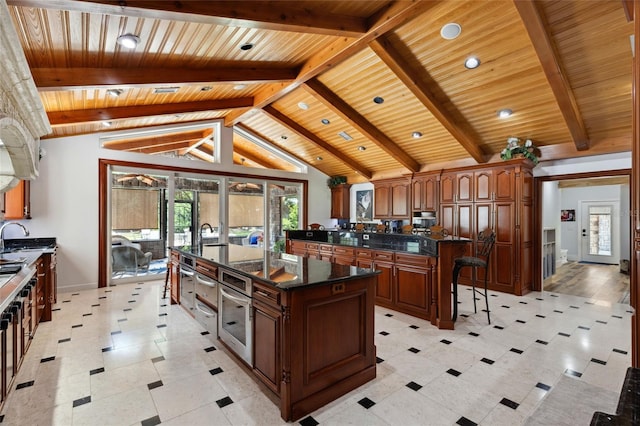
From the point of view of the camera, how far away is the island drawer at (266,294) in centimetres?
206

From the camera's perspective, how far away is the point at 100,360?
2.79m

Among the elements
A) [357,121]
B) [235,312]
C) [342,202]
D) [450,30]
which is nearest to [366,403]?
[235,312]

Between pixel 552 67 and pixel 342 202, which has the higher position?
pixel 552 67

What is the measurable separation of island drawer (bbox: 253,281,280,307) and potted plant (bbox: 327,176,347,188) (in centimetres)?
682

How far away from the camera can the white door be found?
28.8 ft

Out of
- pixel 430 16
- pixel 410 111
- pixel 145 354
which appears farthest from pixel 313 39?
pixel 145 354

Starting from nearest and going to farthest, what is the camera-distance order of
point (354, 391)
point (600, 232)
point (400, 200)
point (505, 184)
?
point (354, 391)
point (505, 184)
point (400, 200)
point (600, 232)

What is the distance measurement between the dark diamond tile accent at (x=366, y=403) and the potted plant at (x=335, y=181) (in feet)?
22.9

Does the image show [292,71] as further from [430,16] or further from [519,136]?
[519,136]

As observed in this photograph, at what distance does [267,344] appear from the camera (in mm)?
2158

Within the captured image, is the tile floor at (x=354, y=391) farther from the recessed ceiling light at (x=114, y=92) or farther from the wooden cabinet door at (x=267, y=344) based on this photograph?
the recessed ceiling light at (x=114, y=92)

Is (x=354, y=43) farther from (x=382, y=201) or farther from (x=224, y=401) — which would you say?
(x=382, y=201)

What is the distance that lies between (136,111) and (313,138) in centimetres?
361

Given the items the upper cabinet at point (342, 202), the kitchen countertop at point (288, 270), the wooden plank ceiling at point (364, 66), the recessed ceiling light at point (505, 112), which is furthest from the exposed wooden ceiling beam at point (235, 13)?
the upper cabinet at point (342, 202)
